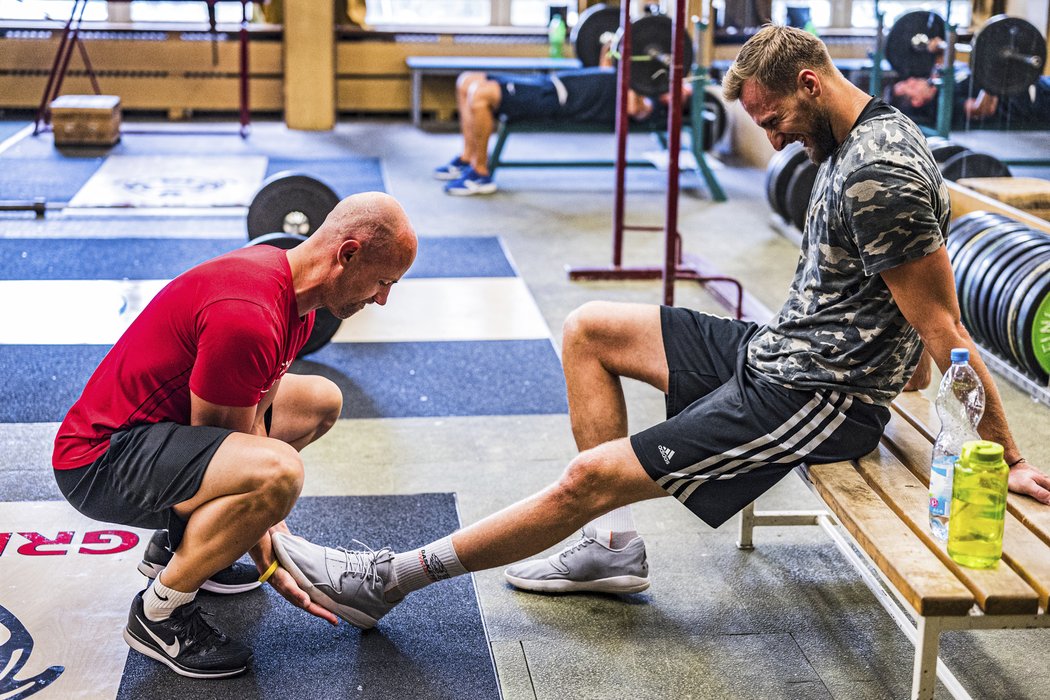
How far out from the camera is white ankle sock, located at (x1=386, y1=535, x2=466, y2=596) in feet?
6.91

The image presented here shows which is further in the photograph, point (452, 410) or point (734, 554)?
point (452, 410)

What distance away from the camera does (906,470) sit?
6.80 feet

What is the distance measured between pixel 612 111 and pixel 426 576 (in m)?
4.93

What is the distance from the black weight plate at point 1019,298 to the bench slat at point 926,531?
161 cm

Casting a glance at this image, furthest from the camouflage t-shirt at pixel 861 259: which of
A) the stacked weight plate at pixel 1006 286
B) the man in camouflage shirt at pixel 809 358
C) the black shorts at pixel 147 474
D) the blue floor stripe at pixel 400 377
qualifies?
the stacked weight plate at pixel 1006 286

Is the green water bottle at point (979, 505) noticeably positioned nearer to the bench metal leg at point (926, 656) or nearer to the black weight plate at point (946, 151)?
the bench metal leg at point (926, 656)

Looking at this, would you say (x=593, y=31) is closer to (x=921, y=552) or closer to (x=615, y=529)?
(x=615, y=529)

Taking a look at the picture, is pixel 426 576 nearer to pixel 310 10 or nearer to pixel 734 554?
pixel 734 554

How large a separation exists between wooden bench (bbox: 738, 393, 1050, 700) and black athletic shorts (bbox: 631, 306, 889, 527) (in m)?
0.06

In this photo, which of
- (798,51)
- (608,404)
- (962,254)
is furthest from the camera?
(962,254)

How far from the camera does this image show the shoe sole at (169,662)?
2023mm

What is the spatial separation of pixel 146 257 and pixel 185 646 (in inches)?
128

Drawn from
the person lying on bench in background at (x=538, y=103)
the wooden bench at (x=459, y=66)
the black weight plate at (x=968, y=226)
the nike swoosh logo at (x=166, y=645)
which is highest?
the wooden bench at (x=459, y=66)

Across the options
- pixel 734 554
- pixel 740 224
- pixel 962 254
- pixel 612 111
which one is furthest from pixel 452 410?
pixel 612 111
